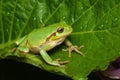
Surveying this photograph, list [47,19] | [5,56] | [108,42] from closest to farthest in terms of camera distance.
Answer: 1. [5,56]
2. [108,42]
3. [47,19]

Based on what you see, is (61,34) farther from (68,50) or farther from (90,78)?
(90,78)

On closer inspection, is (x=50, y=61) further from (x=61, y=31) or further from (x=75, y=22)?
(x=75, y=22)

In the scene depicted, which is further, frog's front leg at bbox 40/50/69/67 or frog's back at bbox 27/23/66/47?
frog's back at bbox 27/23/66/47

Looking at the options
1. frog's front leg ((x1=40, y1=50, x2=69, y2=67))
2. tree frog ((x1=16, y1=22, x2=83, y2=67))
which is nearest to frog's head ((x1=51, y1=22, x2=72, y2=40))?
tree frog ((x1=16, y1=22, x2=83, y2=67))

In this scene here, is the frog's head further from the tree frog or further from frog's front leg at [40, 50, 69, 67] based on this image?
frog's front leg at [40, 50, 69, 67]

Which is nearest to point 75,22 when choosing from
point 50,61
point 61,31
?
point 61,31

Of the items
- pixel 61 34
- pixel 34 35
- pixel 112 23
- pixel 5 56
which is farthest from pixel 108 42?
pixel 5 56

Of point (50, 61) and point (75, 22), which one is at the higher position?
point (75, 22)

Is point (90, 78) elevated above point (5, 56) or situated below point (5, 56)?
below
